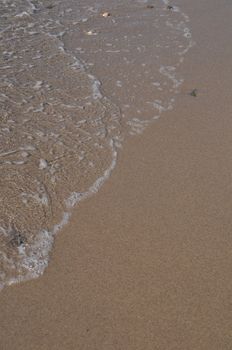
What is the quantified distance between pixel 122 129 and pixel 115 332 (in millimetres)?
2101

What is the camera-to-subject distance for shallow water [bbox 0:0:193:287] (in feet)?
10.4

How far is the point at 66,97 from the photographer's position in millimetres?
4664

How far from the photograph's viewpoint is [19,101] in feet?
14.9

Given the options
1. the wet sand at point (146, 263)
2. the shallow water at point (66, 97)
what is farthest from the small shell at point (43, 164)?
the wet sand at point (146, 263)

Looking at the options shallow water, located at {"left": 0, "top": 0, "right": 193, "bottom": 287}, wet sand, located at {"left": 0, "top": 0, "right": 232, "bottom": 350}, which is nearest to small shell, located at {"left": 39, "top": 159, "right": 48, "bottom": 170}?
shallow water, located at {"left": 0, "top": 0, "right": 193, "bottom": 287}

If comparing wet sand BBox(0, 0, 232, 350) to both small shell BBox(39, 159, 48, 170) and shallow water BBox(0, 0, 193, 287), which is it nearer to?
shallow water BBox(0, 0, 193, 287)

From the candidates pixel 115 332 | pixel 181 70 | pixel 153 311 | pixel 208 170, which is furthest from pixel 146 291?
pixel 181 70

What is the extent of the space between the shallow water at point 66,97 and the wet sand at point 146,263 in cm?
16

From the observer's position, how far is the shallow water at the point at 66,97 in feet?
10.4

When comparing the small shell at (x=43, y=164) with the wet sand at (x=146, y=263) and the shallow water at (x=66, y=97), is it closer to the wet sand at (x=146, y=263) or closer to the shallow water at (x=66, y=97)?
the shallow water at (x=66, y=97)

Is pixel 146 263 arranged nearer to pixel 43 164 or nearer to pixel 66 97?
pixel 43 164

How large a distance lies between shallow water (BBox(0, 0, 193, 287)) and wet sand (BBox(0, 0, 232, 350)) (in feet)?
0.52

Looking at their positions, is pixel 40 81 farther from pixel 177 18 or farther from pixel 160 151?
pixel 177 18

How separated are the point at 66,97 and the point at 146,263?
2.26 metres
